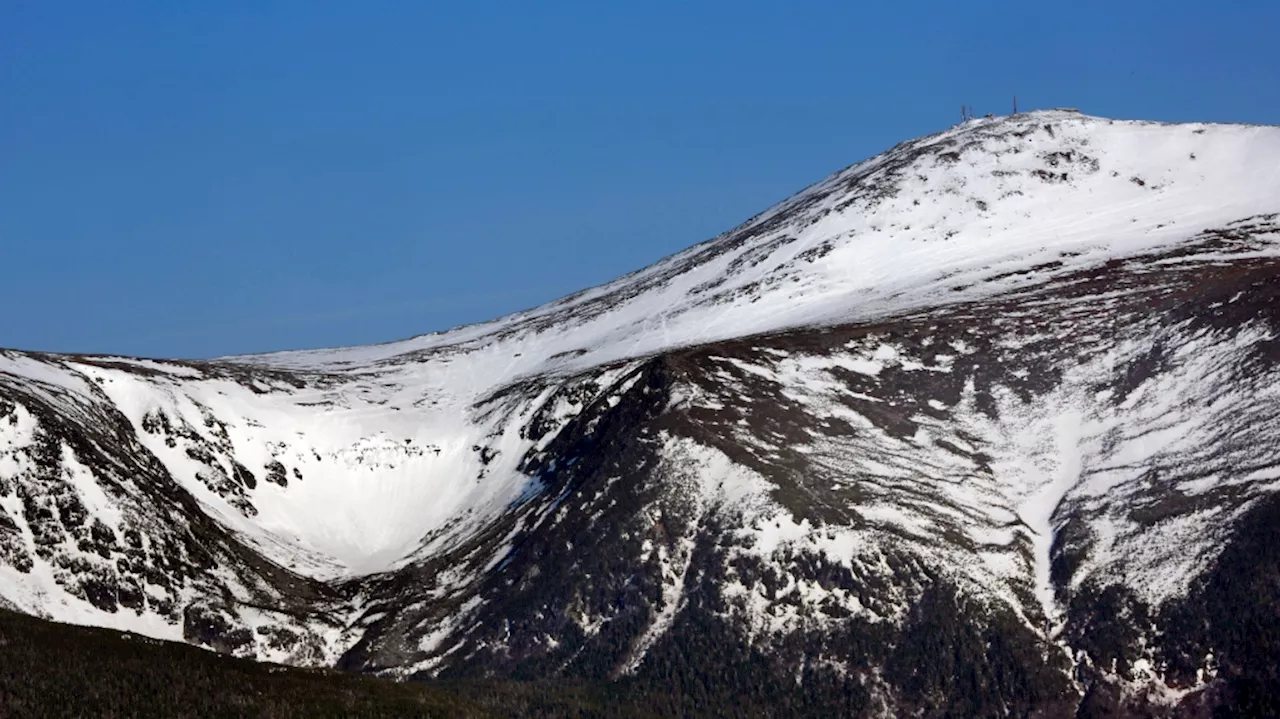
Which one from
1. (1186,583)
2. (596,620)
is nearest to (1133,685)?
(1186,583)

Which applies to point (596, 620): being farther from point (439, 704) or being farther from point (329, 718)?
point (329, 718)

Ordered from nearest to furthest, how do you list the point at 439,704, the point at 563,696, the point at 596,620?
the point at 439,704 < the point at 563,696 < the point at 596,620

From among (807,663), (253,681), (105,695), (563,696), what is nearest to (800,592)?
(807,663)

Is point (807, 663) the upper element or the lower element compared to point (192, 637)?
lower

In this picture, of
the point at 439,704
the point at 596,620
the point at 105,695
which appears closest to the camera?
the point at 105,695

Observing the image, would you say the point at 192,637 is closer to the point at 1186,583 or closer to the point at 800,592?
the point at 800,592

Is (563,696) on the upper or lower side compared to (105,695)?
lower

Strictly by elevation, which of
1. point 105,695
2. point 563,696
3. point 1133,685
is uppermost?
point 105,695

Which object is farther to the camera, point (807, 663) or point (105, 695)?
point (807, 663)

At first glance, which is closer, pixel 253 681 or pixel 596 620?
pixel 253 681
